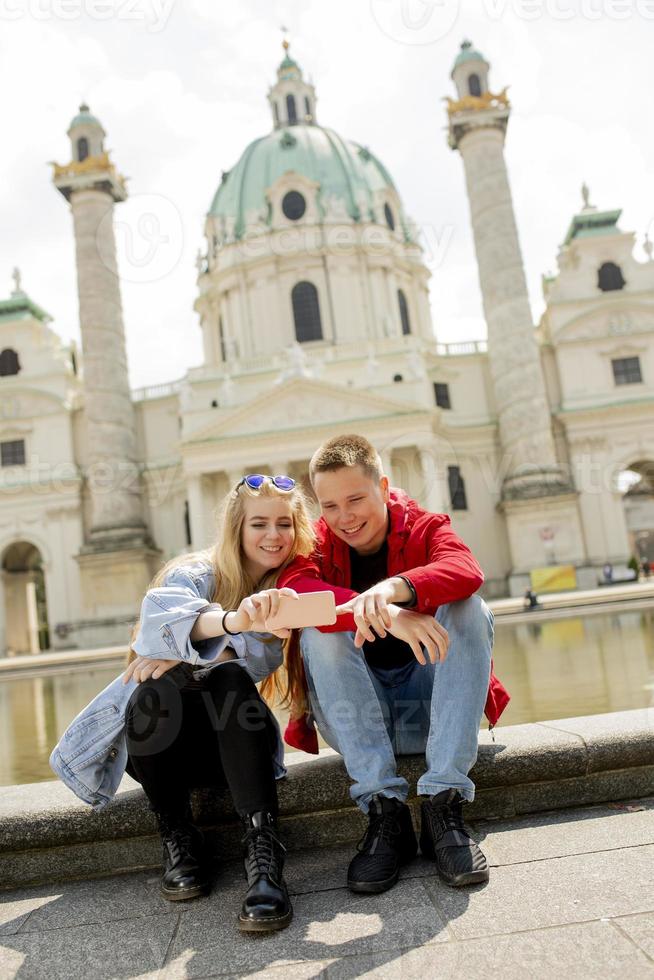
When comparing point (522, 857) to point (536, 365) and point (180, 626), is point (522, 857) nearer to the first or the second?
point (180, 626)

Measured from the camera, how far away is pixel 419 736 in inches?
149

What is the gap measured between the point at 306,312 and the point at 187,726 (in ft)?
140

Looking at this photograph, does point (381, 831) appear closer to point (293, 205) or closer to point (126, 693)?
point (126, 693)

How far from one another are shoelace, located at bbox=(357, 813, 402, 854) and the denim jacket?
1.79 feet

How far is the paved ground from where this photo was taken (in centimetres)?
244

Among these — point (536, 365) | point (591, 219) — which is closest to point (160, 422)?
point (536, 365)

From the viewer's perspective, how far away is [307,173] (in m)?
46.8

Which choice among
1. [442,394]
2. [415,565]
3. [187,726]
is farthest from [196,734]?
[442,394]

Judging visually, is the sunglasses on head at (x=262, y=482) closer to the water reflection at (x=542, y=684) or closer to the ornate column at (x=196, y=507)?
the water reflection at (x=542, y=684)

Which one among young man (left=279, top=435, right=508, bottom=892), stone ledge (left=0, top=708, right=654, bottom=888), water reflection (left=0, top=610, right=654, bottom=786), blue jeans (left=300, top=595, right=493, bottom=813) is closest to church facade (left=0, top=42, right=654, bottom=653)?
water reflection (left=0, top=610, right=654, bottom=786)

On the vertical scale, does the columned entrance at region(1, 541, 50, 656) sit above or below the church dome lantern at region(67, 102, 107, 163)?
below

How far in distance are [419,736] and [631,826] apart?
3.12 ft

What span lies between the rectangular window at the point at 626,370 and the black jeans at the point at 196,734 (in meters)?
38.3

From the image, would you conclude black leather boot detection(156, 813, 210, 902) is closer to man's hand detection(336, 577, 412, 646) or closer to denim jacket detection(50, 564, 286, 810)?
denim jacket detection(50, 564, 286, 810)
